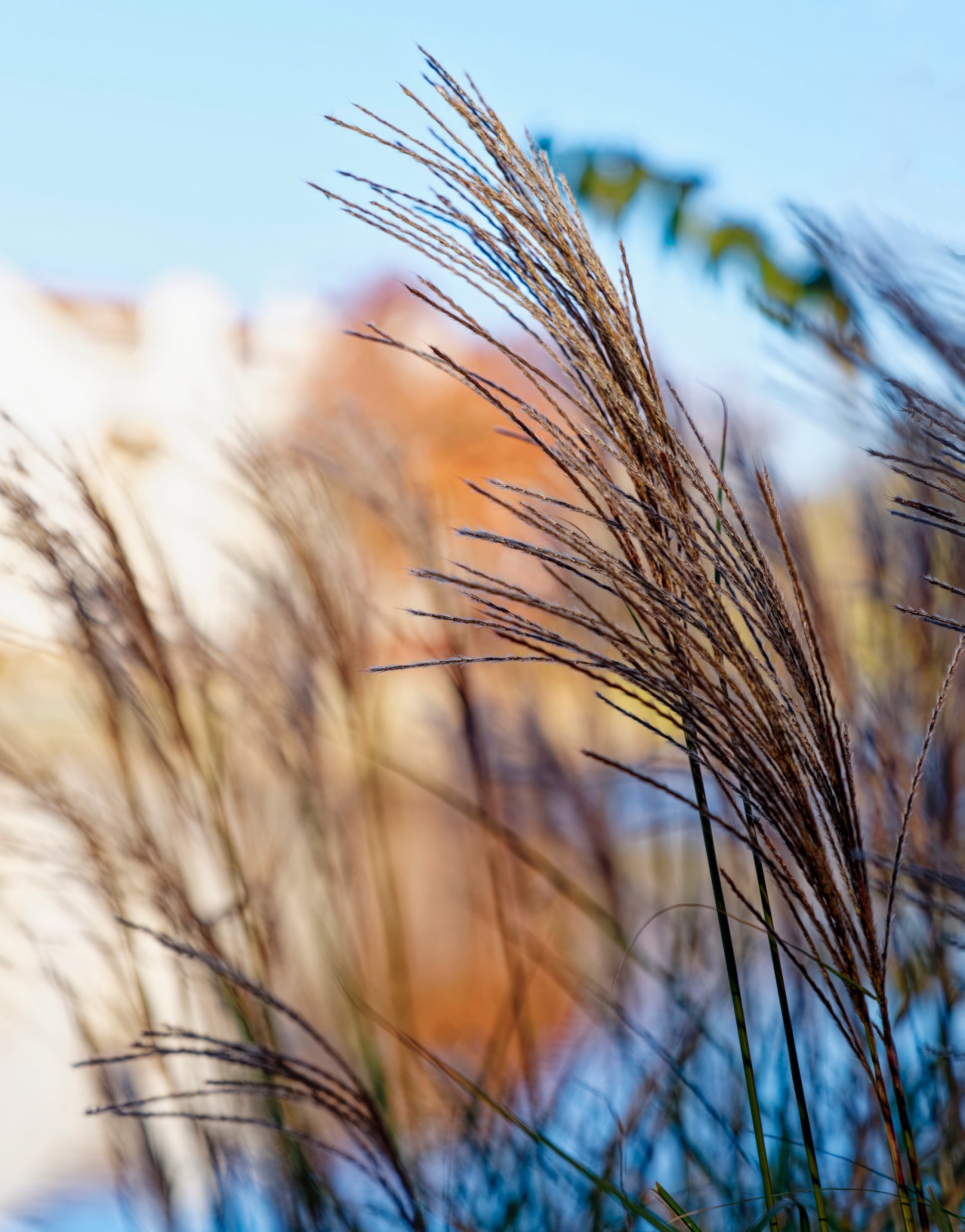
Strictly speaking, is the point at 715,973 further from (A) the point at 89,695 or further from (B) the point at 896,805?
(A) the point at 89,695

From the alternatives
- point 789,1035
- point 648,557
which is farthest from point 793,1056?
point 648,557

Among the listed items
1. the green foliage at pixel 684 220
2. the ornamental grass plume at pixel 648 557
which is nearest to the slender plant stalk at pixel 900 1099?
the ornamental grass plume at pixel 648 557

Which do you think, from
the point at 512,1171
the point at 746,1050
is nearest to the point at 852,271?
the point at 746,1050

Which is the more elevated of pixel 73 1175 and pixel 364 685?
pixel 364 685

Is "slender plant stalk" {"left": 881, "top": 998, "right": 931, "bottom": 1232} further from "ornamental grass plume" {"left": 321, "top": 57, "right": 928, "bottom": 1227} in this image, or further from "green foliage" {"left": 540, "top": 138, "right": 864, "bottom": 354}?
"green foliage" {"left": 540, "top": 138, "right": 864, "bottom": 354}

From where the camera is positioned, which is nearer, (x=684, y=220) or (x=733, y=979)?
(x=733, y=979)

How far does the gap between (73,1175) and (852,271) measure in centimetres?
251

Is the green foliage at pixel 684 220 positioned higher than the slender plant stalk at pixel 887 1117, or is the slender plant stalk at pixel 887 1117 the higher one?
the green foliage at pixel 684 220

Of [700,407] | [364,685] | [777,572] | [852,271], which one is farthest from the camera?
[700,407]

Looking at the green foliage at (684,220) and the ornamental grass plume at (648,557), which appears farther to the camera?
the green foliage at (684,220)

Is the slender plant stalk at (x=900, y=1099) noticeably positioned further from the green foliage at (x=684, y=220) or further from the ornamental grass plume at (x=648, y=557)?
the green foliage at (x=684, y=220)

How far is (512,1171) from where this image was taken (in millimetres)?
947

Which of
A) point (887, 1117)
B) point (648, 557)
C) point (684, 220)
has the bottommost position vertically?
point (887, 1117)

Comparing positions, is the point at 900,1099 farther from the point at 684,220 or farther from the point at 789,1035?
the point at 684,220
